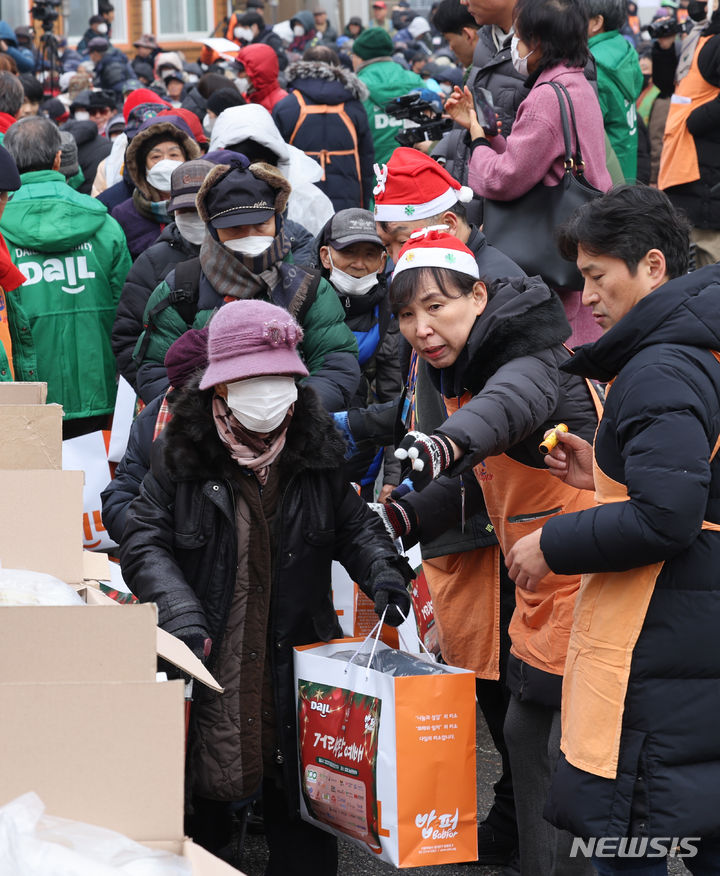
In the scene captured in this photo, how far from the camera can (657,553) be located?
228 cm

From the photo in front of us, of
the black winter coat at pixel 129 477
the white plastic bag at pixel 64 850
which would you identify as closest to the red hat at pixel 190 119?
the black winter coat at pixel 129 477

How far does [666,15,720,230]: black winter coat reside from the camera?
20.4 feet

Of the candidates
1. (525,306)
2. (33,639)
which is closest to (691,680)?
(525,306)

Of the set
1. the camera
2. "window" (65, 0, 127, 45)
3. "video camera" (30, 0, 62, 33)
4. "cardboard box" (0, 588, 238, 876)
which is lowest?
"cardboard box" (0, 588, 238, 876)

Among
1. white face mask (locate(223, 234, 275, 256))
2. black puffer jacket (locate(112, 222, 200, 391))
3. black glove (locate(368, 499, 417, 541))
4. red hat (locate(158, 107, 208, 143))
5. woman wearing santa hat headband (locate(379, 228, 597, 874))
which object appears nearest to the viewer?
woman wearing santa hat headband (locate(379, 228, 597, 874))

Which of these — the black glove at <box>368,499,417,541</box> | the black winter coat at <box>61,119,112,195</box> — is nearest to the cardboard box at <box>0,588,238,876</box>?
the black glove at <box>368,499,417,541</box>

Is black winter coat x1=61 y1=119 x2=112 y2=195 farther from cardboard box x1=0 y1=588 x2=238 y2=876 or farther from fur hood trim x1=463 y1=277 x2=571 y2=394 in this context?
cardboard box x1=0 y1=588 x2=238 y2=876

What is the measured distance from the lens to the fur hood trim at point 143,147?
6.29 metres

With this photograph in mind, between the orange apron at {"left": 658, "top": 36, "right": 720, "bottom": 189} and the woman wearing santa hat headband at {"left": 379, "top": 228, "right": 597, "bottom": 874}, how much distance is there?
12.3ft

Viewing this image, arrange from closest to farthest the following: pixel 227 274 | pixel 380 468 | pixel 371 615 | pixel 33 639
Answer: pixel 33 639, pixel 371 615, pixel 227 274, pixel 380 468

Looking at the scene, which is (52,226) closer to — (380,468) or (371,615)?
(380,468)

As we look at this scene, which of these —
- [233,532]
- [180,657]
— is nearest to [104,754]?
[180,657]

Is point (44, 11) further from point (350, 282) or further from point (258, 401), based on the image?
point (258, 401)

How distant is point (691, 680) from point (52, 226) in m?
4.13
